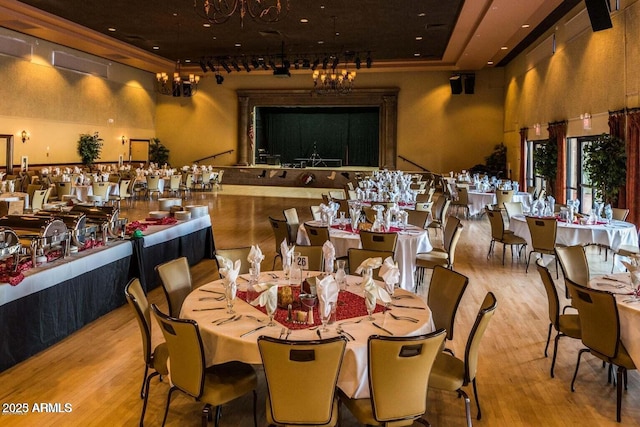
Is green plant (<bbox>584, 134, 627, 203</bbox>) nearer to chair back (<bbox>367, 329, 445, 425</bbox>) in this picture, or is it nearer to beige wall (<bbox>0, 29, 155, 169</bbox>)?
chair back (<bbox>367, 329, 445, 425</bbox>)

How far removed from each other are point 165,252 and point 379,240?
114 inches

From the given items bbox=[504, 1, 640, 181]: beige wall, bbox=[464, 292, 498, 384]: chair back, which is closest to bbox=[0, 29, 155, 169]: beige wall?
bbox=[504, 1, 640, 181]: beige wall

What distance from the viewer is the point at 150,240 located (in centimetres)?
666

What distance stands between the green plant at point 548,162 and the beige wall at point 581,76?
74cm

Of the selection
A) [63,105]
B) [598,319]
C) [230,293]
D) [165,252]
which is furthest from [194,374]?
[63,105]

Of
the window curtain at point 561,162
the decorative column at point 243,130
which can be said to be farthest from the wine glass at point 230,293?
the decorative column at point 243,130

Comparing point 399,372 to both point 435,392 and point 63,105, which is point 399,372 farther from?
point 63,105

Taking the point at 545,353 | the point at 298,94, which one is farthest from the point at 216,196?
the point at 545,353

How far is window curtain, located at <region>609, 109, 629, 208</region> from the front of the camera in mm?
9312

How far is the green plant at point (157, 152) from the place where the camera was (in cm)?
2353

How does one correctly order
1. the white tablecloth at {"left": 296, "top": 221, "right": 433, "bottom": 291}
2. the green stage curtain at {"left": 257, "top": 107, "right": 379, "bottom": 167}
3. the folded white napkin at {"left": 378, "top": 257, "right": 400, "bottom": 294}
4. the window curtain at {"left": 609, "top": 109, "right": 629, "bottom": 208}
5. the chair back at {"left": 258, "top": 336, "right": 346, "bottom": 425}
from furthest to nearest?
the green stage curtain at {"left": 257, "top": 107, "right": 379, "bottom": 167}, the window curtain at {"left": 609, "top": 109, "right": 629, "bottom": 208}, the white tablecloth at {"left": 296, "top": 221, "right": 433, "bottom": 291}, the folded white napkin at {"left": 378, "top": 257, "right": 400, "bottom": 294}, the chair back at {"left": 258, "top": 336, "right": 346, "bottom": 425}

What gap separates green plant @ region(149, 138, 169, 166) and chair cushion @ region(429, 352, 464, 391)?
71.2ft

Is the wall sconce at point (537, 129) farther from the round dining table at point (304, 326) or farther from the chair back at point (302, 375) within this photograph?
the chair back at point (302, 375)

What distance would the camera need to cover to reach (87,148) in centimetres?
1897
